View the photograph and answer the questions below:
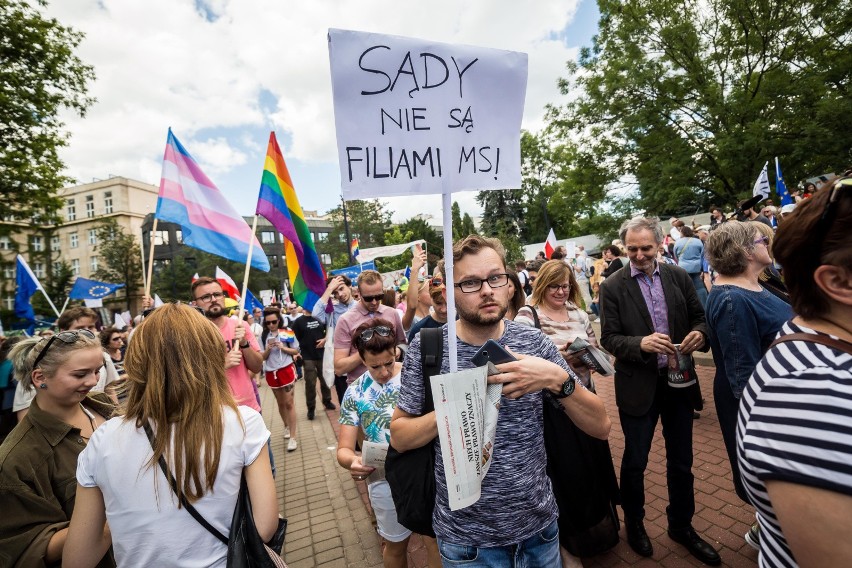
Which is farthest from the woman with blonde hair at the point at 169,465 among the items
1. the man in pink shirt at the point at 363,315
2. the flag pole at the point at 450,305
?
the man in pink shirt at the point at 363,315

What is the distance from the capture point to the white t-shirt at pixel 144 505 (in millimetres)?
1425

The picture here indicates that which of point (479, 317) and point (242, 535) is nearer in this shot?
point (242, 535)

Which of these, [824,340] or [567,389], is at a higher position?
[824,340]

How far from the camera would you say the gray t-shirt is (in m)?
1.64

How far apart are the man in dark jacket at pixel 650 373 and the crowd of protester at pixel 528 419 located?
0.04 feet

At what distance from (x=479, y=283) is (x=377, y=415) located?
4.59 ft

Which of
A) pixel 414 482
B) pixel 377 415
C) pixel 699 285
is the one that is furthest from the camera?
pixel 699 285

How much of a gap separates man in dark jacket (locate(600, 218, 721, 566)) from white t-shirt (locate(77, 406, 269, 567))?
2452mm

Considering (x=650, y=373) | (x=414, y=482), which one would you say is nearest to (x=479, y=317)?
(x=414, y=482)

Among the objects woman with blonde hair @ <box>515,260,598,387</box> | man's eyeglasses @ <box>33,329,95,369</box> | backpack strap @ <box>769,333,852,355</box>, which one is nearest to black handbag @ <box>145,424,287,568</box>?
man's eyeglasses @ <box>33,329,95,369</box>

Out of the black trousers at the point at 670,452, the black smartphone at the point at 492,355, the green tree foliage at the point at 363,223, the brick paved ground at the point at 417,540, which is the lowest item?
the brick paved ground at the point at 417,540

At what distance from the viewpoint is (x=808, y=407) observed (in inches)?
35.2

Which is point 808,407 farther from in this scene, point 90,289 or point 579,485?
point 90,289

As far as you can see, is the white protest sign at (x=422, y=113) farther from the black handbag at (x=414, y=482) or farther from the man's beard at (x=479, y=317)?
the black handbag at (x=414, y=482)
